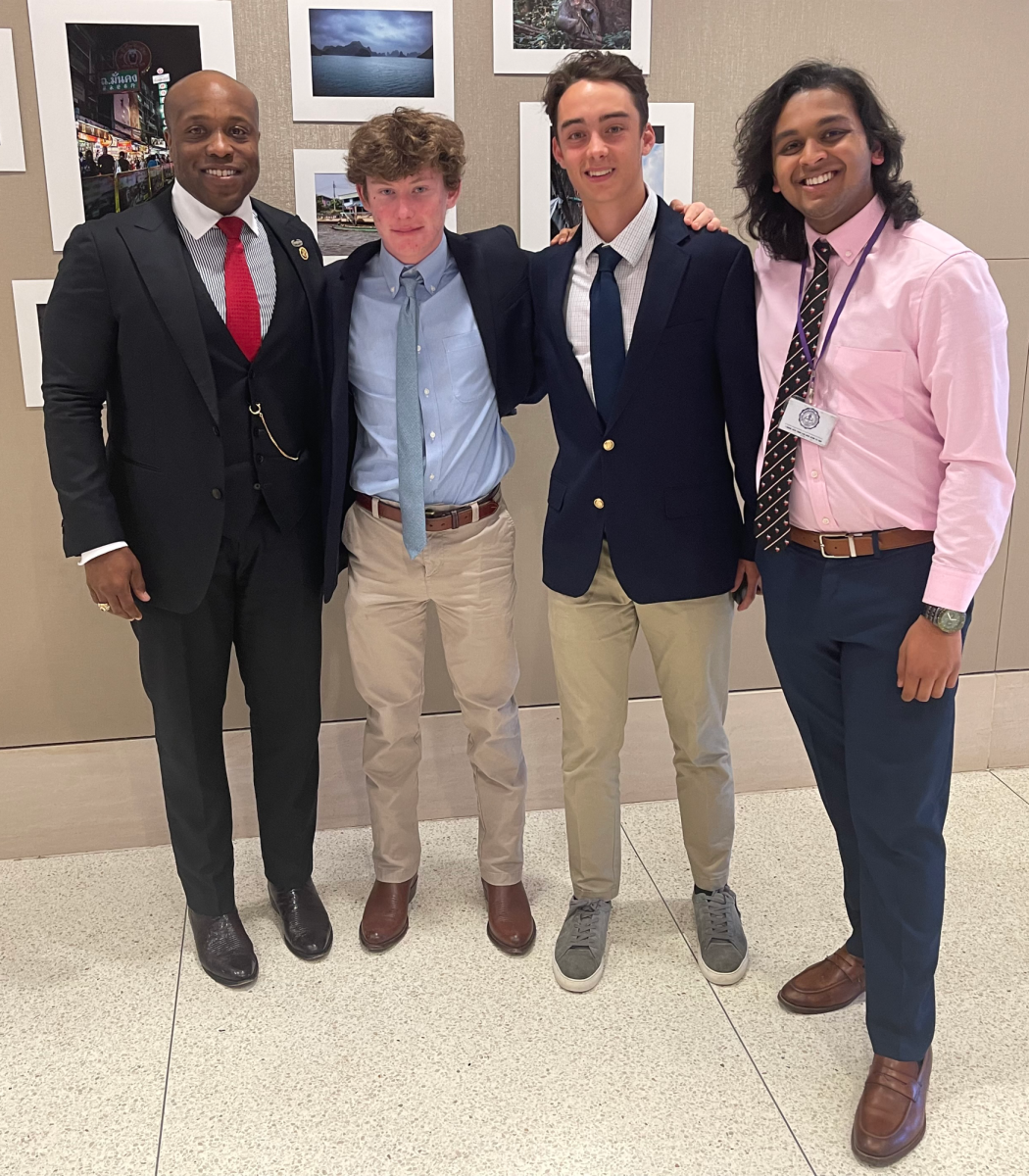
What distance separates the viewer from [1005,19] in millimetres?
2949

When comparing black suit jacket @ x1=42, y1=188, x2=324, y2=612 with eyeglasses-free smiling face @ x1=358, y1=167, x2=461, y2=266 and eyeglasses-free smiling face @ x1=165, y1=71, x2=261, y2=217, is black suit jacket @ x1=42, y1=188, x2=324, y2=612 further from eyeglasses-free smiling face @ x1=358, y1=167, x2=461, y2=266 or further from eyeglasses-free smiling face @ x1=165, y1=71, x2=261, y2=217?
eyeglasses-free smiling face @ x1=358, y1=167, x2=461, y2=266

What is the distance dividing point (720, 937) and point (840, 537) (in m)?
1.12

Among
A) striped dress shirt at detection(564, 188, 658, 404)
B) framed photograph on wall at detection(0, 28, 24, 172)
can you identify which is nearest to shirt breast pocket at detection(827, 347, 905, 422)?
striped dress shirt at detection(564, 188, 658, 404)

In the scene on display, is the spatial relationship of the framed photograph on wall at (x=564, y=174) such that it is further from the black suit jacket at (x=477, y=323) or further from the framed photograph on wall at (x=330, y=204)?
the black suit jacket at (x=477, y=323)

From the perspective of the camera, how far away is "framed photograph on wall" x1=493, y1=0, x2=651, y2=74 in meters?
2.75

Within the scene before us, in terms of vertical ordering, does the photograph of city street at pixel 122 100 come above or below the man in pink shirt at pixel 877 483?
above

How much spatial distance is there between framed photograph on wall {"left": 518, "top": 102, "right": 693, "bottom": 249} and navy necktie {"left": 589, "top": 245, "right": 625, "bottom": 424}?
742 millimetres

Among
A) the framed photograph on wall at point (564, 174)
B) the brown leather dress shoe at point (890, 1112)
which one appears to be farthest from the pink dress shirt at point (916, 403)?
the framed photograph on wall at point (564, 174)

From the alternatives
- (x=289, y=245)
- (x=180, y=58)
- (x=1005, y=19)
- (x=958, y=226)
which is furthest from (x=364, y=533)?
(x=1005, y=19)

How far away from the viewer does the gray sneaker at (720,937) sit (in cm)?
247

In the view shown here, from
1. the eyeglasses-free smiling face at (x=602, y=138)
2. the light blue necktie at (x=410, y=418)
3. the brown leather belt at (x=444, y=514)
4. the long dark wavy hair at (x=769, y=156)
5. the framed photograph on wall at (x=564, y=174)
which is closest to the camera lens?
the long dark wavy hair at (x=769, y=156)

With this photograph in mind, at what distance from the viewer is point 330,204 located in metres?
2.78

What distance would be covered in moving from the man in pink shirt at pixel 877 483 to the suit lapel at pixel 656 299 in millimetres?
153

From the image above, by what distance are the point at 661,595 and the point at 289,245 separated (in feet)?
3.73
